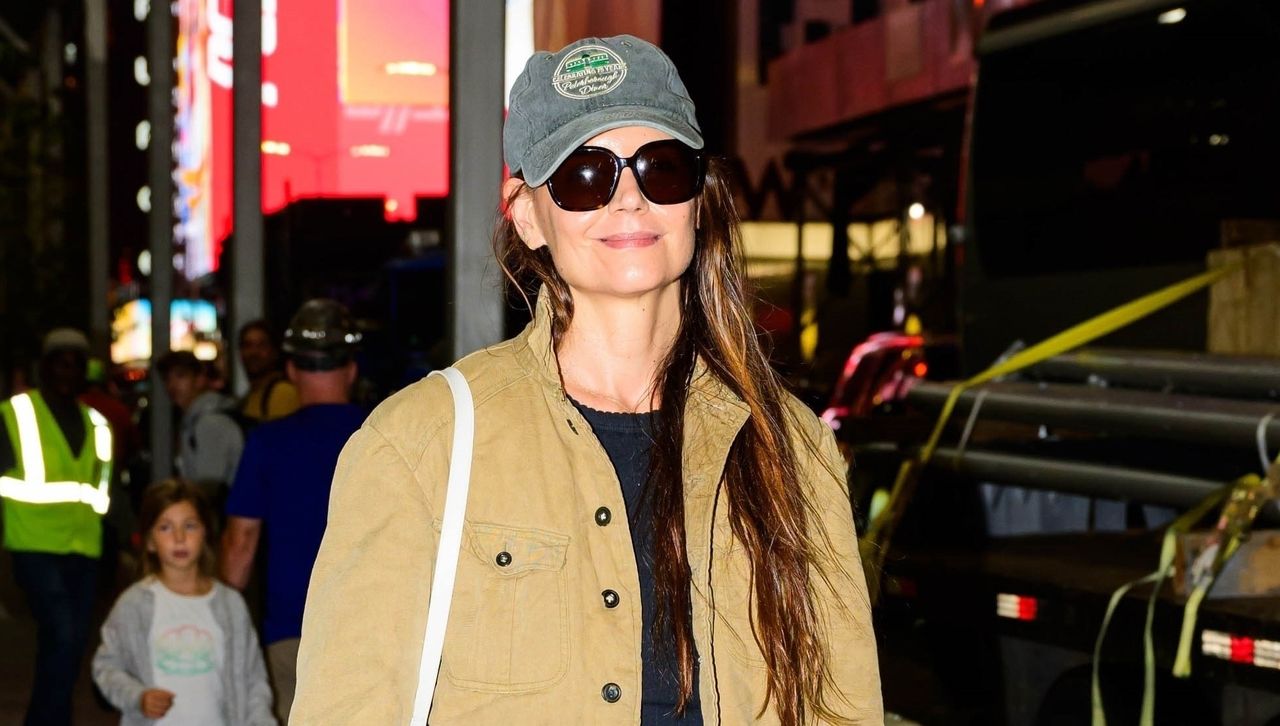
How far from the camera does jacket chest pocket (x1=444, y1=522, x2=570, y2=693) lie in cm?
218

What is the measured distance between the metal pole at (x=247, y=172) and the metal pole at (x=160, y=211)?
2138 mm

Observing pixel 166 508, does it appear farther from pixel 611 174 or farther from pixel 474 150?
pixel 611 174

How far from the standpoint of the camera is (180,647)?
5512mm

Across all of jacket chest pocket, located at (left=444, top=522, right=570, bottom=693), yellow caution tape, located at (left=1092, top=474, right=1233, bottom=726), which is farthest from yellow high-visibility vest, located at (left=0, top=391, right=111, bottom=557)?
jacket chest pocket, located at (left=444, top=522, right=570, bottom=693)

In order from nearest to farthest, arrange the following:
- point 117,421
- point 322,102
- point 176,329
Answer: point 117,421 < point 322,102 < point 176,329

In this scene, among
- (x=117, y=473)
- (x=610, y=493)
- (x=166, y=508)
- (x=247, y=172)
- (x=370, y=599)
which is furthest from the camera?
(x=247, y=172)

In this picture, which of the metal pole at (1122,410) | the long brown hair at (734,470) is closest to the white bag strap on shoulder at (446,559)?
the long brown hair at (734,470)

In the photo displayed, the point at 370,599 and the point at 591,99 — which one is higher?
the point at 591,99

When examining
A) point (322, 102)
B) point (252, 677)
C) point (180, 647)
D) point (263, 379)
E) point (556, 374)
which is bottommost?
point (252, 677)

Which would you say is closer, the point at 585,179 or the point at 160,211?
the point at 585,179

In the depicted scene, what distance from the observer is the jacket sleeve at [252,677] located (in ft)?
18.1

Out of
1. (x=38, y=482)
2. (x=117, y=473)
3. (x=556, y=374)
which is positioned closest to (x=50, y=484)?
(x=38, y=482)

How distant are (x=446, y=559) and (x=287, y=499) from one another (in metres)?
3.91

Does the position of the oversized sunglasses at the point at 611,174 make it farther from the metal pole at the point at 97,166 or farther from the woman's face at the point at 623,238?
the metal pole at the point at 97,166
